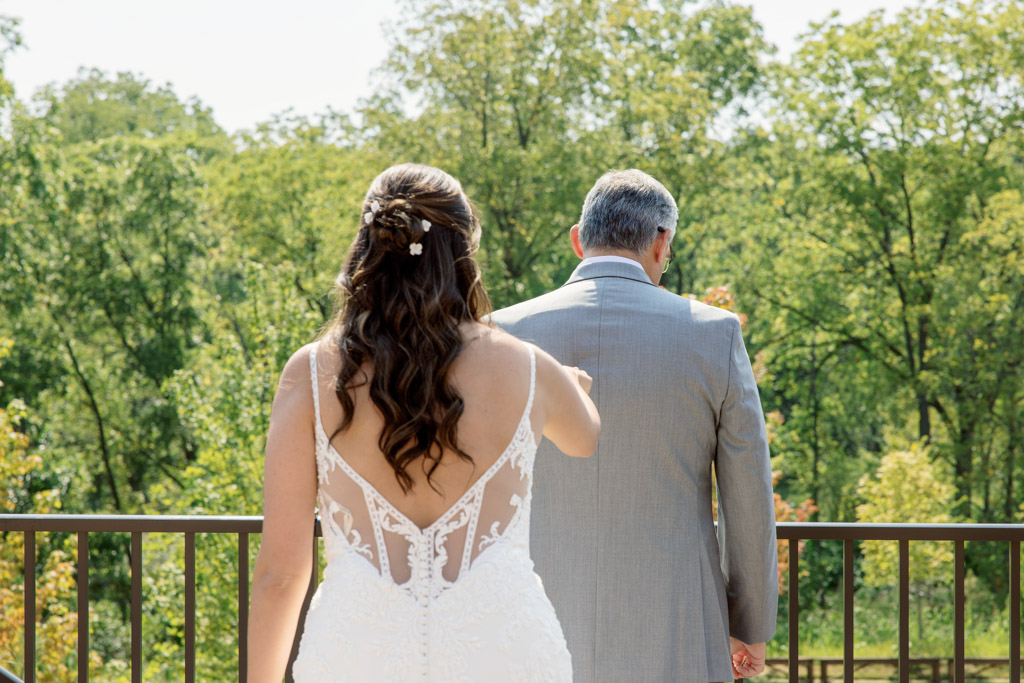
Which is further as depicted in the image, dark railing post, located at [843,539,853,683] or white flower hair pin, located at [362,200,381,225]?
dark railing post, located at [843,539,853,683]

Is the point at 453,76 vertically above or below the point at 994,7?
below

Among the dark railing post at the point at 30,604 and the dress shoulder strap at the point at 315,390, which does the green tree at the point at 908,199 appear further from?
the dress shoulder strap at the point at 315,390

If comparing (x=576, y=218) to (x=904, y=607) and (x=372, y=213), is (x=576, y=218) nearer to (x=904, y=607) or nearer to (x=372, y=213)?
(x=904, y=607)

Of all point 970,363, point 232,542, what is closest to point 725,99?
point 970,363

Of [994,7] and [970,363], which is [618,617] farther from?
[994,7]

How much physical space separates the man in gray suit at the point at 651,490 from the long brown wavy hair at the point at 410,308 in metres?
0.57

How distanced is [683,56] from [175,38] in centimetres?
1023

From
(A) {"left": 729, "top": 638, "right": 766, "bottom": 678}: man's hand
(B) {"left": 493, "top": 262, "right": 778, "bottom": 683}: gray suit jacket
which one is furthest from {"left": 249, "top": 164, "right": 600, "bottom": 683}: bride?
(A) {"left": 729, "top": 638, "right": 766, "bottom": 678}: man's hand

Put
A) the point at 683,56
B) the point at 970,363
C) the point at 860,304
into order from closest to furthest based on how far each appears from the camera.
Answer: the point at 970,363 < the point at 860,304 < the point at 683,56

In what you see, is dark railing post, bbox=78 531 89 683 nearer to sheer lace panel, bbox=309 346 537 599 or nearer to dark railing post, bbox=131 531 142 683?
dark railing post, bbox=131 531 142 683

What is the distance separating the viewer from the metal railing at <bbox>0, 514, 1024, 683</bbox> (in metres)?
2.43

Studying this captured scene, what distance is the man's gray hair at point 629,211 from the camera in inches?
79.9

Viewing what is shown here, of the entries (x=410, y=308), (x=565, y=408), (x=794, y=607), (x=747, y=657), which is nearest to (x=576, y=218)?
(x=794, y=607)

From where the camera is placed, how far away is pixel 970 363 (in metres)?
15.4
